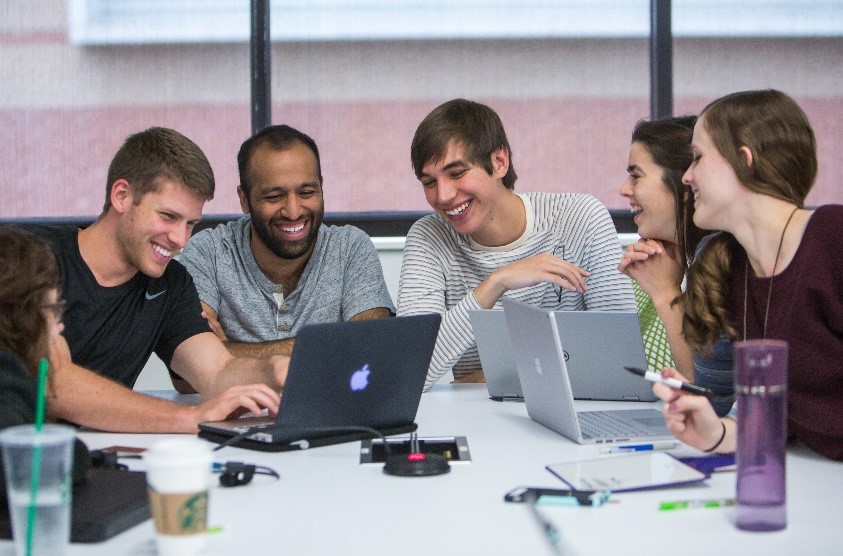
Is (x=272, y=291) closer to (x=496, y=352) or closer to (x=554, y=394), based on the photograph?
(x=496, y=352)

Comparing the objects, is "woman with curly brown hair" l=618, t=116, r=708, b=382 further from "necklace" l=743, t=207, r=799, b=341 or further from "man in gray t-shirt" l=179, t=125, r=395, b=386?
"man in gray t-shirt" l=179, t=125, r=395, b=386

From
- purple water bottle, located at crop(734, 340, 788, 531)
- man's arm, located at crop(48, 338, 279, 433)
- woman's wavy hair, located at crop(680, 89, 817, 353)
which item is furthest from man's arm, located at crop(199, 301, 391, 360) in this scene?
purple water bottle, located at crop(734, 340, 788, 531)

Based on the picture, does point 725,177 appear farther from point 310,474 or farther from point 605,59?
point 605,59

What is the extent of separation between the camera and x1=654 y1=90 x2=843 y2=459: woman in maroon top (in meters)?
1.66

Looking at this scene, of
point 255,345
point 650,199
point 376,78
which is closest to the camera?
point 650,199

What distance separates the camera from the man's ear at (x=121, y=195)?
236 cm

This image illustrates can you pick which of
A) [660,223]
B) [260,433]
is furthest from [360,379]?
[660,223]

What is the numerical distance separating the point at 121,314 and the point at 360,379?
2.62 feet

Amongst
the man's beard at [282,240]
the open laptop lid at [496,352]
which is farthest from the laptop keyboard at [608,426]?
the man's beard at [282,240]

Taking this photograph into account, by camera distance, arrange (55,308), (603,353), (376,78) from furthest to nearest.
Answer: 1. (376,78)
2. (603,353)
3. (55,308)

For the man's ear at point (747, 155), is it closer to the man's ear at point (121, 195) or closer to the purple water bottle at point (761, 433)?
the purple water bottle at point (761, 433)

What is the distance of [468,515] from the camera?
1341mm

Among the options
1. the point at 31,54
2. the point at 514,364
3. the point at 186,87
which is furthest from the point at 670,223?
the point at 31,54

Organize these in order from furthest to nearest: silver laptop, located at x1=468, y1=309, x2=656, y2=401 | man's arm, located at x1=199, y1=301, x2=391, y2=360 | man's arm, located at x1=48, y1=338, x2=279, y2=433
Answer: man's arm, located at x1=199, y1=301, x2=391, y2=360 < silver laptop, located at x1=468, y1=309, x2=656, y2=401 < man's arm, located at x1=48, y1=338, x2=279, y2=433
